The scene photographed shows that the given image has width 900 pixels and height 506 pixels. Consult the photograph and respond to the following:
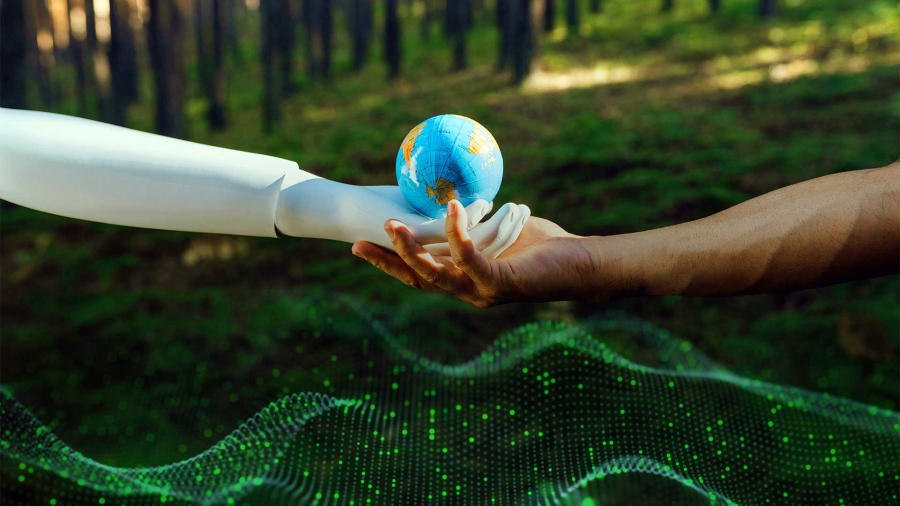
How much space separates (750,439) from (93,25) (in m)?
25.7

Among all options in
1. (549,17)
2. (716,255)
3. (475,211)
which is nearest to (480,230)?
(475,211)

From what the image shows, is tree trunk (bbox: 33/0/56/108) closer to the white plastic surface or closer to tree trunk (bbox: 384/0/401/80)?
tree trunk (bbox: 384/0/401/80)

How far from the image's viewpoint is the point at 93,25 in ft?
80.6

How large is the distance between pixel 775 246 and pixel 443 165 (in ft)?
4.39

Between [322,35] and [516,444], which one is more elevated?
[516,444]

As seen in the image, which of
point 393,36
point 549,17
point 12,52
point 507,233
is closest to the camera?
point 507,233

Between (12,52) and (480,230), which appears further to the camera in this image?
(12,52)

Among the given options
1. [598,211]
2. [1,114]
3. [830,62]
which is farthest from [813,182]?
[830,62]

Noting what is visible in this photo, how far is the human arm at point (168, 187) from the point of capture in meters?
2.86

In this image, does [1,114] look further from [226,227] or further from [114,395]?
[114,395]

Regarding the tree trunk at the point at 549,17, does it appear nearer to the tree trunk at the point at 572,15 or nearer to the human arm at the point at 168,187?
the tree trunk at the point at 572,15

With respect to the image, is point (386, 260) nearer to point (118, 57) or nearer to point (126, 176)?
point (126, 176)

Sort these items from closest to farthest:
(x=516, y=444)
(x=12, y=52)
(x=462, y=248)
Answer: (x=462, y=248), (x=516, y=444), (x=12, y=52)

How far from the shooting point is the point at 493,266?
2695 millimetres
